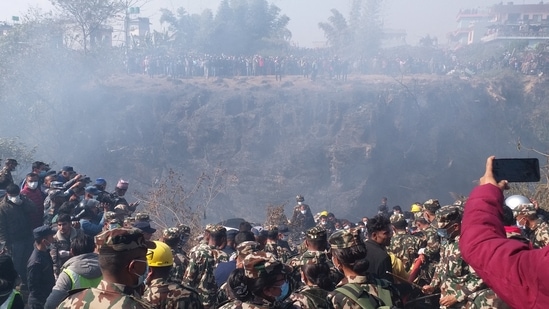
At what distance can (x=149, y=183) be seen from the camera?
94.8 feet

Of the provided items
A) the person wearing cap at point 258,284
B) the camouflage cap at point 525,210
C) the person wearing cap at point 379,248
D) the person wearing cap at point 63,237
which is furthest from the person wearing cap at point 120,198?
the person wearing cap at point 258,284

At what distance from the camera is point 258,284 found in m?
3.29

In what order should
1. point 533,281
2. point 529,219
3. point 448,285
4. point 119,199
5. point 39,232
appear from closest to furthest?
point 533,281
point 448,285
point 39,232
point 529,219
point 119,199

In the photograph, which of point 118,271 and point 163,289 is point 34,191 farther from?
point 118,271

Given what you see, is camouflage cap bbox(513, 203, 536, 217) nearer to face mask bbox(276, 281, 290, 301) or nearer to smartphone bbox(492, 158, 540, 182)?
face mask bbox(276, 281, 290, 301)

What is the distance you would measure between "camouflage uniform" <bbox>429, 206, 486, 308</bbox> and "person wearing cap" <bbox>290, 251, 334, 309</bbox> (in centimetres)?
112

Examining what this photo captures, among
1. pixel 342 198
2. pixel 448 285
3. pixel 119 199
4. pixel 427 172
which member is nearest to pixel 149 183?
pixel 342 198

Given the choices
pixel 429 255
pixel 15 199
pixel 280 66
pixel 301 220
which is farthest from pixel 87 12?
pixel 429 255

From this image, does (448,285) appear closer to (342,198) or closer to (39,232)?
(39,232)

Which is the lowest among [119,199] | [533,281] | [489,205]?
[119,199]

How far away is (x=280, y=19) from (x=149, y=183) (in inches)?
1030

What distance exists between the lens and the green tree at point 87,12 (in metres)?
32.4

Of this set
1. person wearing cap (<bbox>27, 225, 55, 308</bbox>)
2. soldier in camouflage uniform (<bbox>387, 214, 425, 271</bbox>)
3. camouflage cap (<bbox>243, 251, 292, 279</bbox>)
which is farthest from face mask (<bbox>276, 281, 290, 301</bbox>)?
person wearing cap (<bbox>27, 225, 55, 308</bbox>)

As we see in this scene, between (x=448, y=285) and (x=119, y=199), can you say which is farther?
(x=119, y=199)
